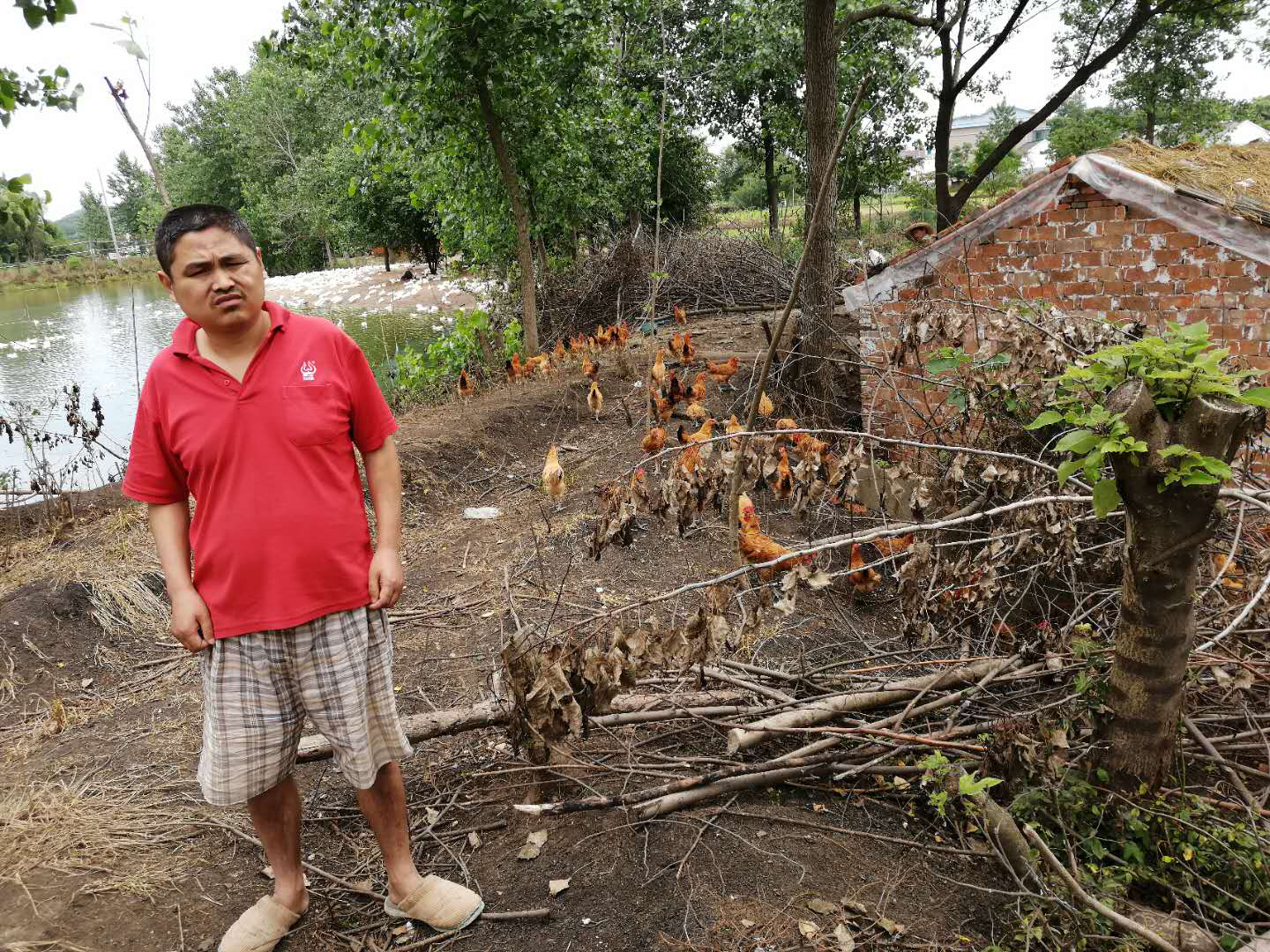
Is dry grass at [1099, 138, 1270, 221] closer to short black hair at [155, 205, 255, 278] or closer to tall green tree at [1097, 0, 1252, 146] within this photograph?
short black hair at [155, 205, 255, 278]

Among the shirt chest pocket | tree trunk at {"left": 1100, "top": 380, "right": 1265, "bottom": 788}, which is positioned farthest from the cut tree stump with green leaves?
the shirt chest pocket

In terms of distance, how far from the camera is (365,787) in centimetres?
224

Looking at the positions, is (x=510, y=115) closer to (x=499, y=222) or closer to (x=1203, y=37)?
(x=499, y=222)

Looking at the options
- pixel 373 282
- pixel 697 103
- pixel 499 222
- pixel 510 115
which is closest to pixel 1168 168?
pixel 510 115

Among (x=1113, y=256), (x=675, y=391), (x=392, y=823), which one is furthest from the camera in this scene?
(x=675, y=391)

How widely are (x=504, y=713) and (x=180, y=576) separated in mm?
1317

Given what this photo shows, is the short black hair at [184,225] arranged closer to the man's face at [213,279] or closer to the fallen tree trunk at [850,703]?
the man's face at [213,279]

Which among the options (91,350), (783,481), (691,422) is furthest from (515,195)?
(91,350)

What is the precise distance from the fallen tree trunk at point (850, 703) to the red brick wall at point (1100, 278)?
2.94 meters

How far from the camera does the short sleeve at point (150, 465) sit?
209 centimetres

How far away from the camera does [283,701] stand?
2.20 meters

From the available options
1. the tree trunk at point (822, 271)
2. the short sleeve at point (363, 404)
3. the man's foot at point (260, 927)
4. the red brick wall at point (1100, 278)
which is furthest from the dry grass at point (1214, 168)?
the man's foot at point (260, 927)

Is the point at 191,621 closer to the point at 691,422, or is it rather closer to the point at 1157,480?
the point at 1157,480

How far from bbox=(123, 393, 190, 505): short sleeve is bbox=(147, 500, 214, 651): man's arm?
0.20ft
